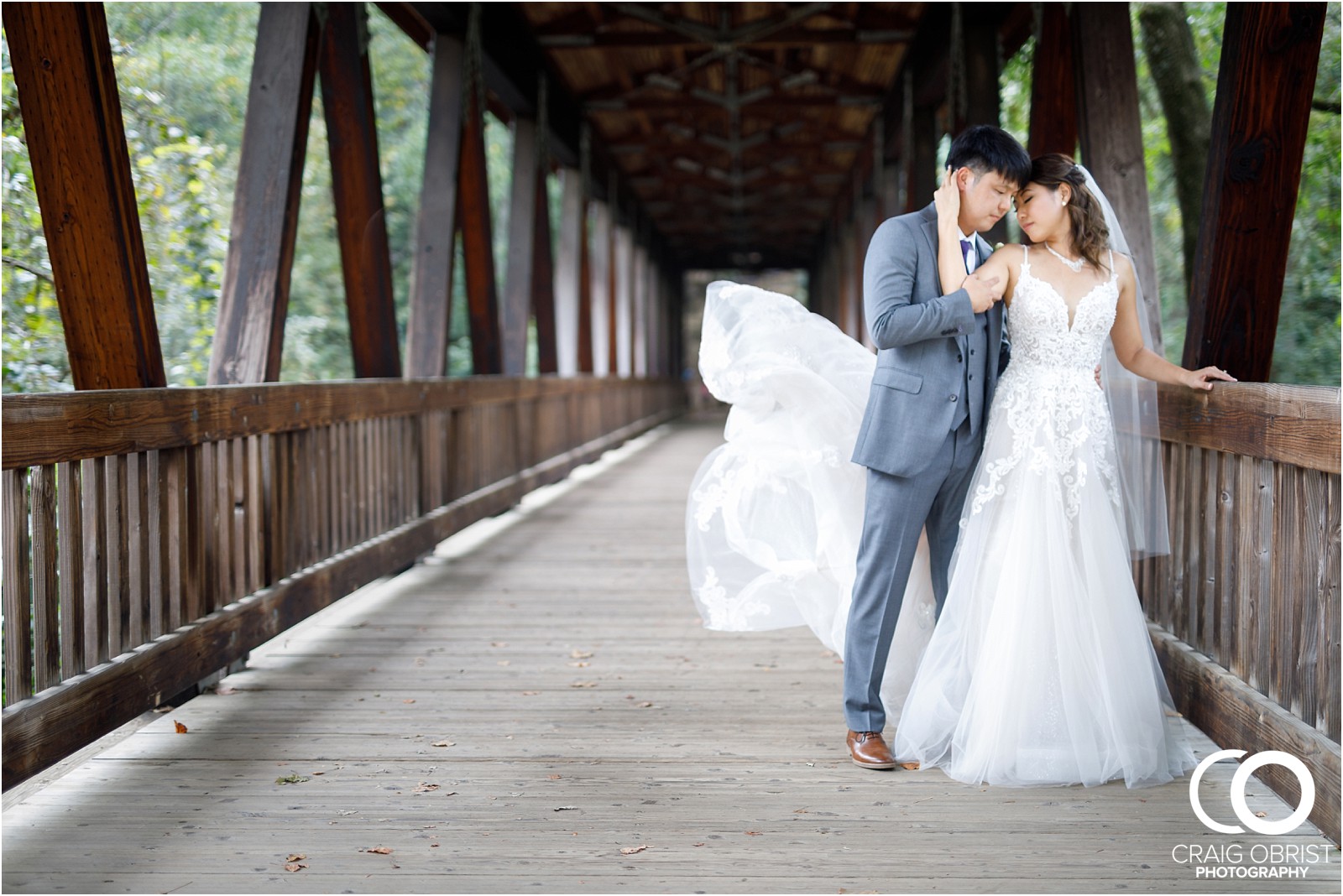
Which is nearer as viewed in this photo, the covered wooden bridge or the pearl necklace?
the covered wooden bridge

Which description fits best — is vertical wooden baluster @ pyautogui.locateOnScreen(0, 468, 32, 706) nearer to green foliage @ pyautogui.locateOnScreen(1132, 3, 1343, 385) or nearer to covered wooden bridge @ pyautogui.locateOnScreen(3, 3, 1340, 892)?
covered wooden bridge @ pyautogui.locateOnScreen(3, 3, 1340, 892)

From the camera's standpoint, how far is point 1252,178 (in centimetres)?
297

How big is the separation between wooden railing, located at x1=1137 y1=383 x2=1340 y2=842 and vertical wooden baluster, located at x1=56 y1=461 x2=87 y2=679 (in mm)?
2578

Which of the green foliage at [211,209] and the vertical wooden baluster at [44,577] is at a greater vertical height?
the green foliage at [211,209]

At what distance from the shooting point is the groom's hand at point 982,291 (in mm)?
2525

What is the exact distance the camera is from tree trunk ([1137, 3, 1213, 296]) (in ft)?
19.8

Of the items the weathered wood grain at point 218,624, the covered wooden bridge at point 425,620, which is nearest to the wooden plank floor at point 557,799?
the covered wooden bridge at point 425,620

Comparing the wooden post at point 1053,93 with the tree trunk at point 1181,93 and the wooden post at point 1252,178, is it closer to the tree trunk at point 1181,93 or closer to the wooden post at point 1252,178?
the tree trunk at point 1181,93

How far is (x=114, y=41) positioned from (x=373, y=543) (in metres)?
2.45

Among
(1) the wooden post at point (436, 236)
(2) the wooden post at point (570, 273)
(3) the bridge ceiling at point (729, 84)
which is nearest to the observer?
(1) the wooden post at point (436, 236)

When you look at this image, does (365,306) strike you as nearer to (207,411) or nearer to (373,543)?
(373,543)

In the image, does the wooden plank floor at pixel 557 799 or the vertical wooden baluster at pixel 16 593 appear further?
the vertical wooden baluster at pixel 16 593

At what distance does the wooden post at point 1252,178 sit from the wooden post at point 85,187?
2.79 m

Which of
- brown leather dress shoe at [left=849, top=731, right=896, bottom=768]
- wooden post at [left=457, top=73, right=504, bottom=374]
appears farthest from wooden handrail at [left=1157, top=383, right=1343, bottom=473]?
wooden post at [left=457, top=73, right=504, bottom=374]
